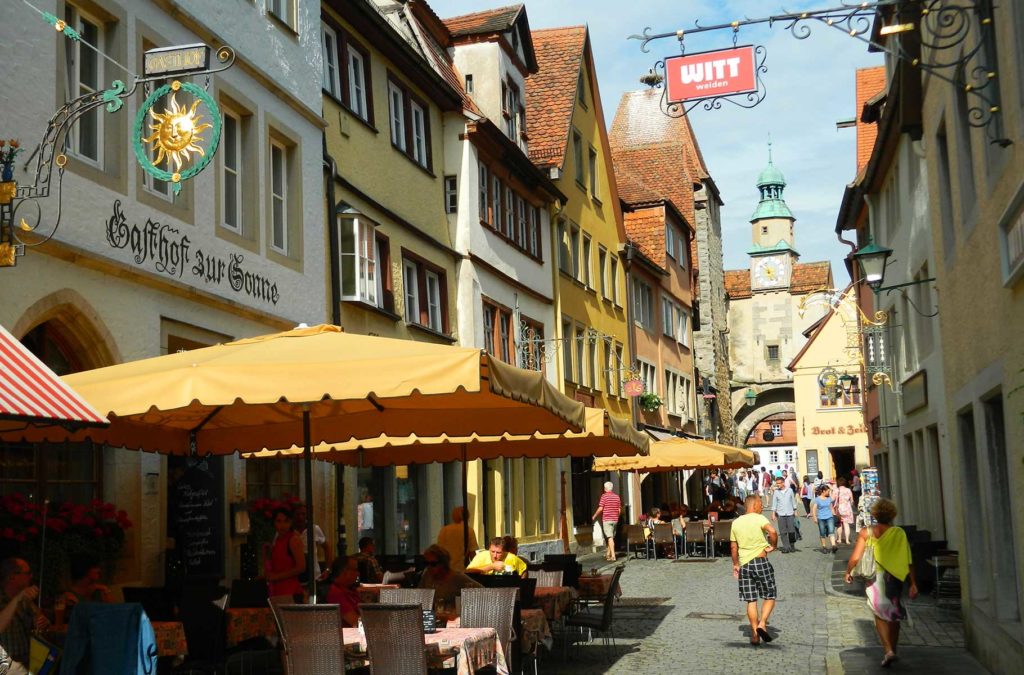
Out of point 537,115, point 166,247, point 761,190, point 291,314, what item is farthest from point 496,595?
point 761,190

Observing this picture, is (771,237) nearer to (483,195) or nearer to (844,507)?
(844,507)

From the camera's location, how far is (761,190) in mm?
138250

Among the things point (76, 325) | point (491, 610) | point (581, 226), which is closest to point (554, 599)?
point (491, 610)

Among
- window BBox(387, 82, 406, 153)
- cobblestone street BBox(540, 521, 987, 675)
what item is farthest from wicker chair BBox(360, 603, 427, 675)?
window BBox(387, 82, 406, 153)

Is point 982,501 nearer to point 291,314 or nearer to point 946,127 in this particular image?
point 946,127

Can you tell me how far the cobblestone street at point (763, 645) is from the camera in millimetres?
12242

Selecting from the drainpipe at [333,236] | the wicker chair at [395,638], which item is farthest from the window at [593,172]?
the wicker chair at [395,638]

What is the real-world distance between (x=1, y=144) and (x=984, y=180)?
7.58m

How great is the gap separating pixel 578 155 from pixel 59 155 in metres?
25.7

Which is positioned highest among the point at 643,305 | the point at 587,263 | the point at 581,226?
the point at 581,226

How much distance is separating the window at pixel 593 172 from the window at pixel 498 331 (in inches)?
386

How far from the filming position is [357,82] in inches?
798

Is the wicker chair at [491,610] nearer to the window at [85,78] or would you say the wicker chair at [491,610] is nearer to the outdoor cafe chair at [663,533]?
Answer: the window at [85,78]

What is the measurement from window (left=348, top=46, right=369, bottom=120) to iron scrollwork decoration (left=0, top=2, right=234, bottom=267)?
9020mm
